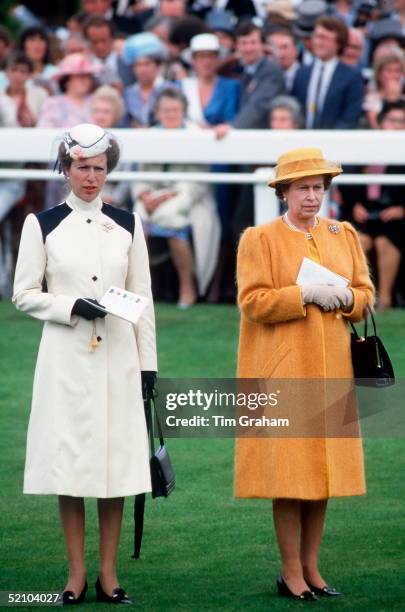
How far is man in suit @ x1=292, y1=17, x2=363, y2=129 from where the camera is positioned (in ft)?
43.5

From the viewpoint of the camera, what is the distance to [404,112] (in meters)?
12.5

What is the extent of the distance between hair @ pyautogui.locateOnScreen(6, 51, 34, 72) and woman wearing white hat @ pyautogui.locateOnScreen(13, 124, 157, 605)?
29.1ft

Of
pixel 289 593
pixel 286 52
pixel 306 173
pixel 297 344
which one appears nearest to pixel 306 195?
pixel 306 173

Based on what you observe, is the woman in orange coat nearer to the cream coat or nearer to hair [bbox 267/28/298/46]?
the cream coat

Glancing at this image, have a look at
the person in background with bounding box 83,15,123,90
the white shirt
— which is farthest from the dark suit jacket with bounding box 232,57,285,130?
the person in background with bounding box 83,15,123,90

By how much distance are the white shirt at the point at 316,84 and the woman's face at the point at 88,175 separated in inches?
292

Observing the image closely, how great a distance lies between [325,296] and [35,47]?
422 inches

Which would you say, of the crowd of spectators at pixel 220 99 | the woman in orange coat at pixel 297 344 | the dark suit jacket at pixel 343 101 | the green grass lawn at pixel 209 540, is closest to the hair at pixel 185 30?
the crowd of spectators at pixel 220 99

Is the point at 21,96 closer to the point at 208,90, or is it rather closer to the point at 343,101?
the point at 208,90

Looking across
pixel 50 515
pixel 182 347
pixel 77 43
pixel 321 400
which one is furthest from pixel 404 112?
pixel 321 400

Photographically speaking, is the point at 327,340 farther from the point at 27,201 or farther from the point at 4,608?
the point at 27,201

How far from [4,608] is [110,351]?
1102mm

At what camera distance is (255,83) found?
13.5 meters

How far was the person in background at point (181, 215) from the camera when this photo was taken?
1284 centimetres
